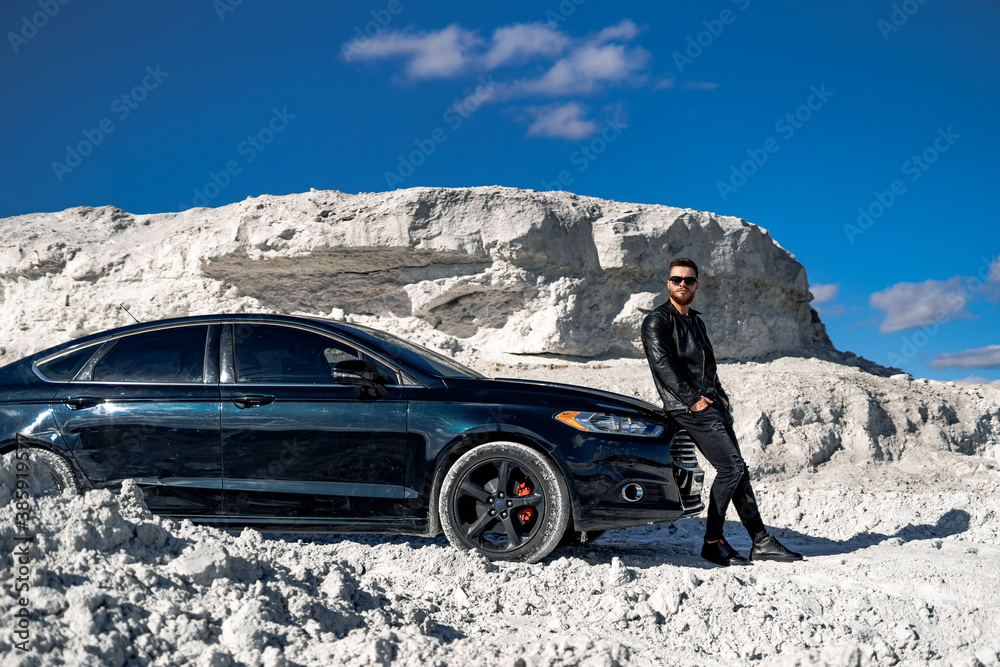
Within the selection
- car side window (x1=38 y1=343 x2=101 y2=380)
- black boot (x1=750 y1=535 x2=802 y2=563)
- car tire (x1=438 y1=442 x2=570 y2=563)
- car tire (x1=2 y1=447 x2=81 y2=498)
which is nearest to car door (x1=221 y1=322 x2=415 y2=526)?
car tire (x1=438 y1=442 x2=570 y2=563)

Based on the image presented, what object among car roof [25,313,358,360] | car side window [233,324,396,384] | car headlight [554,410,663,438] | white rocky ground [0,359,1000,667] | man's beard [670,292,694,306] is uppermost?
man's beard [670,292,694,306]

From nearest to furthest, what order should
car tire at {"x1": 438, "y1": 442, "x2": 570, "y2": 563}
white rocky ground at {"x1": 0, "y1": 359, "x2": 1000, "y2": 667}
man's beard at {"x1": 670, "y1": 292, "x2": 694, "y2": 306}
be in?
white rocky ground at {"x1": 0, "y1": 359, "x2": 1000, "y2": 667} < car tire at {"x1": 438, "y1": 442, "x2": 570, "y2": 563} < man's beard at {"x1": 670, "y1": 292, "x2": 694, "y2": 306}

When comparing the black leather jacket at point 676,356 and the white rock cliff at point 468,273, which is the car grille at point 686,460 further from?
the white rock cliff at point 468,273

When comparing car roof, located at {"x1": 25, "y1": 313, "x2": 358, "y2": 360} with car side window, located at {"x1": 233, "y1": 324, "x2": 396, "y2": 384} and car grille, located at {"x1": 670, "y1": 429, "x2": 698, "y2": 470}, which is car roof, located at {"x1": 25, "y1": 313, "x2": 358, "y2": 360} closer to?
car side window, located at {"x1": 233, "y1": 324, "x2": 396, "y2": 384}

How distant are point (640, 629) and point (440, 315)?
403 inches

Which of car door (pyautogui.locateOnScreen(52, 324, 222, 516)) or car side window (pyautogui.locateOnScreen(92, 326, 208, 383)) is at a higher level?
car side window (pyautogui.locateOnScreen(92, 326, 208, 383))

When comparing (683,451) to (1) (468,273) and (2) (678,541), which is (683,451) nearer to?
(2) (678,541)

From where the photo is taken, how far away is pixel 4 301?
52.3 feet

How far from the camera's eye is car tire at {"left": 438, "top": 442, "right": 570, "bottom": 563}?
468cm

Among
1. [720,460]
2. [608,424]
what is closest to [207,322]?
[608,424]

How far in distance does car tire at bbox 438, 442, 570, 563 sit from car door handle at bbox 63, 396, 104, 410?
235cm

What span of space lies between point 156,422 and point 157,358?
0.48 metres

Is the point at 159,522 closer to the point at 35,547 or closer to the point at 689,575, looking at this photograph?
the point at 35,547

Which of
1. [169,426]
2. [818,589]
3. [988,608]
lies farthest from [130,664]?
[988,608]
